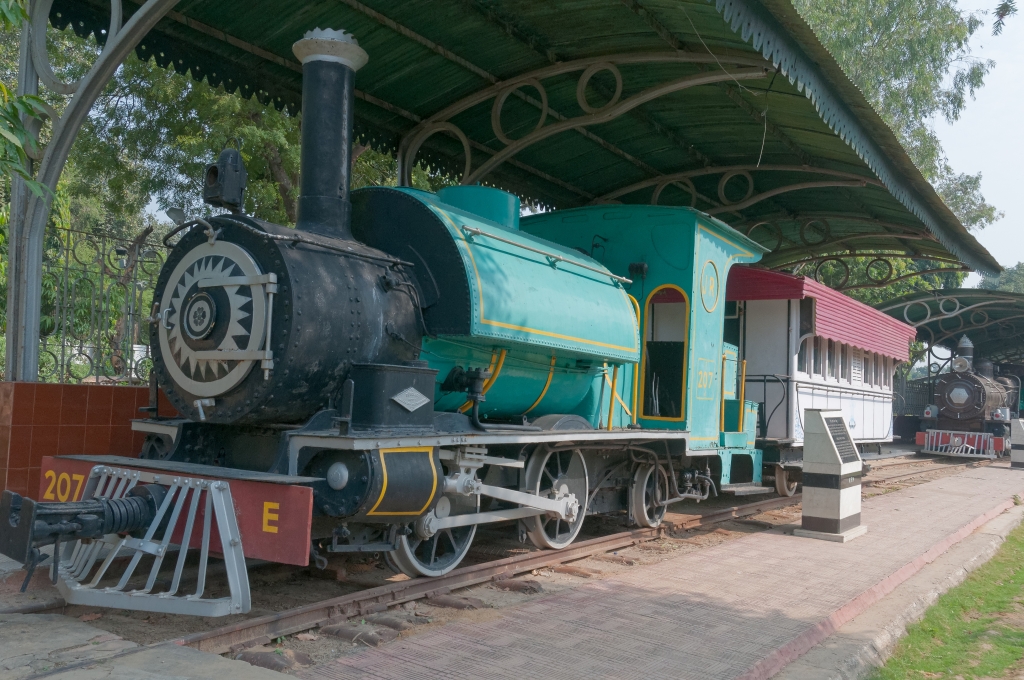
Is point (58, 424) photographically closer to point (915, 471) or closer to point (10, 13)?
point (10, 13)

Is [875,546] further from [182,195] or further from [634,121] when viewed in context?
[182,195]

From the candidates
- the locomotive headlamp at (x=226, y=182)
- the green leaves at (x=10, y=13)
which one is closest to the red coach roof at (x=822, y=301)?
the locomotive headlamp at (x=226, y=182)

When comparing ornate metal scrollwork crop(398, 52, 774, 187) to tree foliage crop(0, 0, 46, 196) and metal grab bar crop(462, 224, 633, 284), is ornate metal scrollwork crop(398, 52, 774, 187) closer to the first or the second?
metal grab bar crop(462, 224, 633, 284)

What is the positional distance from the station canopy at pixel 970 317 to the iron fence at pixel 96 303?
17.3 metres

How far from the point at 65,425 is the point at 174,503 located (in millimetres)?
2142

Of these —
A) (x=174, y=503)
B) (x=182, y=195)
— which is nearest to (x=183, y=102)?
(x=182, y=195)

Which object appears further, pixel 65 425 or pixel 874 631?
pixel 65 425

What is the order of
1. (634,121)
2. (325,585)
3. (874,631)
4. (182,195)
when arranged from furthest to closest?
(182,195) < (634,121) < (325,585) < (874,631)

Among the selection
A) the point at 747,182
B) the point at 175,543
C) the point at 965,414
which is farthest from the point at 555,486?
the point at 965,414

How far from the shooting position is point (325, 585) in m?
5.50

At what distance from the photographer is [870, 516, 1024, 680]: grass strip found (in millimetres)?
4695

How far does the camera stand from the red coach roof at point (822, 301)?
9.95m

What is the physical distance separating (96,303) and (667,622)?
4.90m

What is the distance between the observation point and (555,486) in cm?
656
